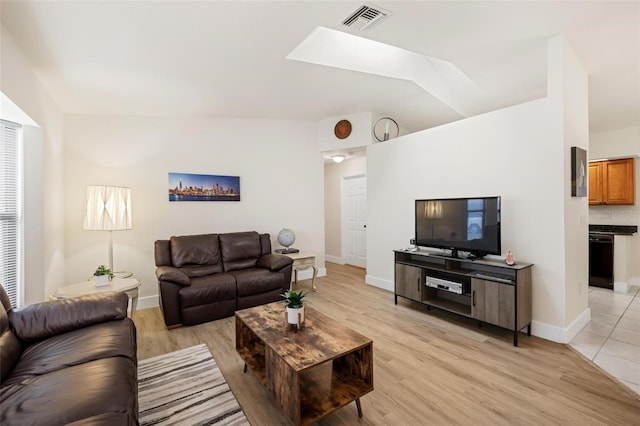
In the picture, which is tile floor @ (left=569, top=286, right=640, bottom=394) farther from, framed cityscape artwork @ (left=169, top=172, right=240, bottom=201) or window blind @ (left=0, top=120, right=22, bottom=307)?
window blind @ (left=0, top=120, right=22, bottom=307)

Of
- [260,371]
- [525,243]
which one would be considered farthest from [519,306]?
[260,371]

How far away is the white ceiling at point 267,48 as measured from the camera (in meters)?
2.07

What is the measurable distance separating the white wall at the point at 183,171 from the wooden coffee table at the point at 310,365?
245cm

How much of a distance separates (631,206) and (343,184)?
16.3 ft

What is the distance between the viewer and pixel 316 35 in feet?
9.30

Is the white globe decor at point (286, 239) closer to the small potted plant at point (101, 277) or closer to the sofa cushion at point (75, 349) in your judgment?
the small potted plant at point (101, 277)

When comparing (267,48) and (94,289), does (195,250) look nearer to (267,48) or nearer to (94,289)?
(94,289)

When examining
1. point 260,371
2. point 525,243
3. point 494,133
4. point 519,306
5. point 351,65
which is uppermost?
point 351,65

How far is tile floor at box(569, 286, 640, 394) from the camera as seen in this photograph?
2252 millimetres

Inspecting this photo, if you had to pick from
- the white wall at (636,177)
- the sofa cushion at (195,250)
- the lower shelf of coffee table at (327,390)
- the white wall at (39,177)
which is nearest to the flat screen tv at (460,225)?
the lower shelf of coffee table at (327,390)

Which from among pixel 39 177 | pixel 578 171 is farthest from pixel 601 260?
pixel 39 177

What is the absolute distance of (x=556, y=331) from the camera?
2.67m

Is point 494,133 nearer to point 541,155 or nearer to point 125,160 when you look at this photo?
point 541,155

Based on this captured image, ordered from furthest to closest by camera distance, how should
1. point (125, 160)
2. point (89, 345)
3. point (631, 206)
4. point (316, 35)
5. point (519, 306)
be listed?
point (631, 206), point (125, 160), point (316, 35), point (519, 306), point (89, 345)
